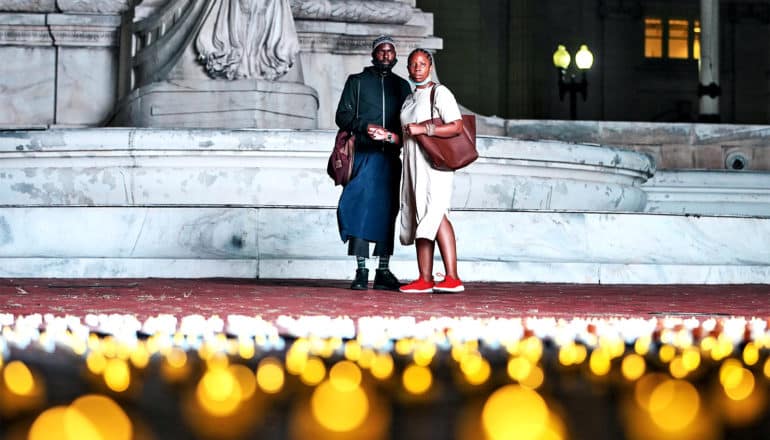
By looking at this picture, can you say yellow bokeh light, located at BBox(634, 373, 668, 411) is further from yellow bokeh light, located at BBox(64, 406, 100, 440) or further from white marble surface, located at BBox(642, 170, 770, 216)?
white marble surface, located at BBox(642, 170, 770, 216)

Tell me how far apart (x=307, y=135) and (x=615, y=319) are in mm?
5742

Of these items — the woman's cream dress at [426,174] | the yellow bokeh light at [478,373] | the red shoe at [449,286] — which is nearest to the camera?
the yellow bokeh light at [478,373]

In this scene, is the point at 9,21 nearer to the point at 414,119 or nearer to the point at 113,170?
the point at 113,170

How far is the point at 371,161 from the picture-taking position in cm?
873

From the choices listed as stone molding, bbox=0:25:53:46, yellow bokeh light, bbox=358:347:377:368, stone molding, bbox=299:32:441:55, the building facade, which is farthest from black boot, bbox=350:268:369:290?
the building facade

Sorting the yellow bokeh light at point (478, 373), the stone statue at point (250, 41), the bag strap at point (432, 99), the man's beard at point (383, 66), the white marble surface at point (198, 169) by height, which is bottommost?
the yellow bokeh light at point (478, 373)

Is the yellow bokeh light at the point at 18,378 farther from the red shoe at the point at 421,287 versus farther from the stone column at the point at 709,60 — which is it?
the stone column at the point at 709,60

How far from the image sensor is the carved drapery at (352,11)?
14242mm

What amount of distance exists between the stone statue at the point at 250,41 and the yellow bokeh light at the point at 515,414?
31.6ft

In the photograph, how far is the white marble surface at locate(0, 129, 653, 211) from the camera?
11516mm

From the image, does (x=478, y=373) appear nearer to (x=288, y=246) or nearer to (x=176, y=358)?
(x=176, y=358)

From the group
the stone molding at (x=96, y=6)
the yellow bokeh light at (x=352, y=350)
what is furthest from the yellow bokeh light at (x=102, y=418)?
the stone molding at (x=96, y=6)

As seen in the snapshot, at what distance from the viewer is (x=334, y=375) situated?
384cm

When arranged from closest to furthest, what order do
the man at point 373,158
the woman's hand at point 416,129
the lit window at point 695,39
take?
the woman's hand at point 416,129 → the man at point 373,158 → the lit window at point 695,39
